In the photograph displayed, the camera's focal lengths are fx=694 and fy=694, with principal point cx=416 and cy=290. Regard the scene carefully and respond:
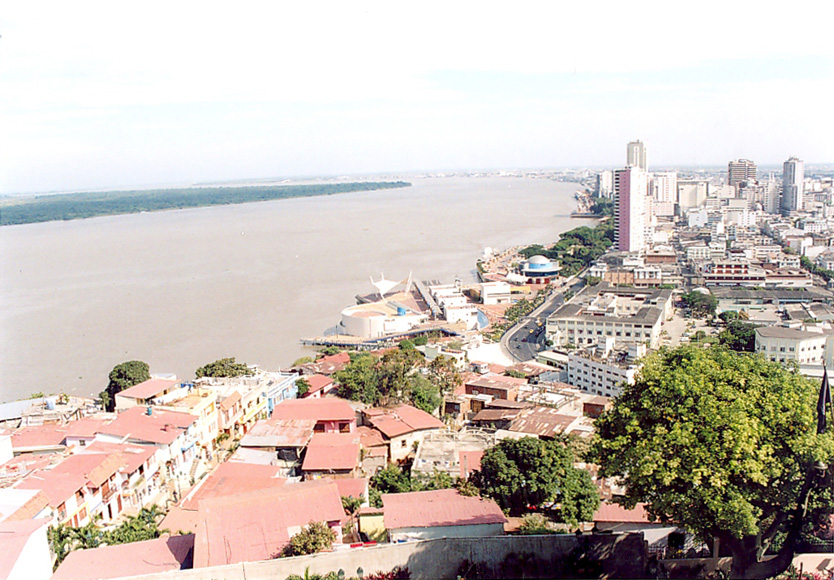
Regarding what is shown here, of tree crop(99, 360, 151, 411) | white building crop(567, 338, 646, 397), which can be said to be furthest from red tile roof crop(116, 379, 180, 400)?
white building crop(567, 338, 646, 397)

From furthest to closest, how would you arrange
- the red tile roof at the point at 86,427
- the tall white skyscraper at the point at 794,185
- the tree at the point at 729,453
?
the tall white skyscraper at the point at 794,185 < the red tile roof at the point at 86,427 < the tree at the point at 729,453

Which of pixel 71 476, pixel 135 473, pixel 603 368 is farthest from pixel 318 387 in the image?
pixel 603 368

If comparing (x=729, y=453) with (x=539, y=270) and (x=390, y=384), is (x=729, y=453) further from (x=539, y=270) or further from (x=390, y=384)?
(x=539, y=270)

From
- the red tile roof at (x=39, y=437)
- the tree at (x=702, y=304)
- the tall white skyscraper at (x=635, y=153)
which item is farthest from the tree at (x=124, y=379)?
the tall white skyscraper at (x=635, y=153)

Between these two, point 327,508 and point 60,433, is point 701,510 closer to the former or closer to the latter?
point 327,508

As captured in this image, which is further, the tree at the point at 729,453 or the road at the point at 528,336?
the road at the point at 528,336

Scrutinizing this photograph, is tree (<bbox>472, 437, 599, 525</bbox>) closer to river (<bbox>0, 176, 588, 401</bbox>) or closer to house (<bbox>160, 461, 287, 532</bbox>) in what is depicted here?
house (<bbox>160, 461, 287, 532</bbox>)

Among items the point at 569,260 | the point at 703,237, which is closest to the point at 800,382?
the point at 569,260

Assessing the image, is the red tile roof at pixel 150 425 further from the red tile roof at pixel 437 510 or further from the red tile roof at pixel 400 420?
the red tile roof at pixel 437 510
